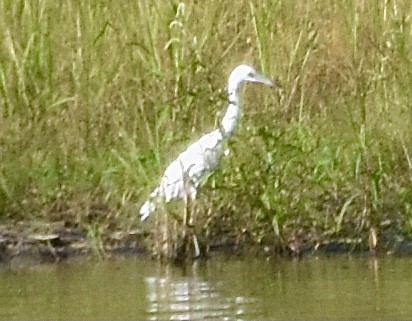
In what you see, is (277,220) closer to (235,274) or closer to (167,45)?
(235,274)

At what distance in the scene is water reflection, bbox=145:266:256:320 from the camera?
609cm

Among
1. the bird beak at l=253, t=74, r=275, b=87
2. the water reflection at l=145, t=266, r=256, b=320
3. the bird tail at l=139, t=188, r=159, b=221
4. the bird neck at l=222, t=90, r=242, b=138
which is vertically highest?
the bird beak at l=253, t=74, r=275, b=87

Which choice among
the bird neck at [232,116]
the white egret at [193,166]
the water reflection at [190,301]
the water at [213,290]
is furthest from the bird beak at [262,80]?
the water reflection at [190,301]

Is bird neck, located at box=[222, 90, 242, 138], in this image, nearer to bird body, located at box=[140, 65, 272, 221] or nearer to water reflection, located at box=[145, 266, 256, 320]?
bird body, located at box=[140, 65, 272, 221]

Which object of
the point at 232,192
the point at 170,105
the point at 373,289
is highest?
the point at 170,105

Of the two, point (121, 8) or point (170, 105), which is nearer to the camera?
point (170, 105)

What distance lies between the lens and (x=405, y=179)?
317 inches

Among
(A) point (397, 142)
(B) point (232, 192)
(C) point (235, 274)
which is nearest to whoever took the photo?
(C) point (235, 274)

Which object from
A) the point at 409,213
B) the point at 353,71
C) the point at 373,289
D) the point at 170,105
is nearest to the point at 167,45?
the point at 170,105

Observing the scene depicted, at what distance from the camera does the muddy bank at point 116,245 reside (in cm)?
766

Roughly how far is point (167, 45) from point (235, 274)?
173 cm

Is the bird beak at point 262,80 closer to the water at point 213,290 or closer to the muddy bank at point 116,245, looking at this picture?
the muddy bank at point 116,245

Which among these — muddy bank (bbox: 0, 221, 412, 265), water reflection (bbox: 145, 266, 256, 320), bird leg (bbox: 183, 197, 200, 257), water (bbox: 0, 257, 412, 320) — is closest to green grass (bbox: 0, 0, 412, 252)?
muddy bank (bbox: 0, 221, 412, 265)

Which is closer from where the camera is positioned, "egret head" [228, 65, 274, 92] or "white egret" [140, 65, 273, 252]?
"white egret" [140, 65, 273, 252]
